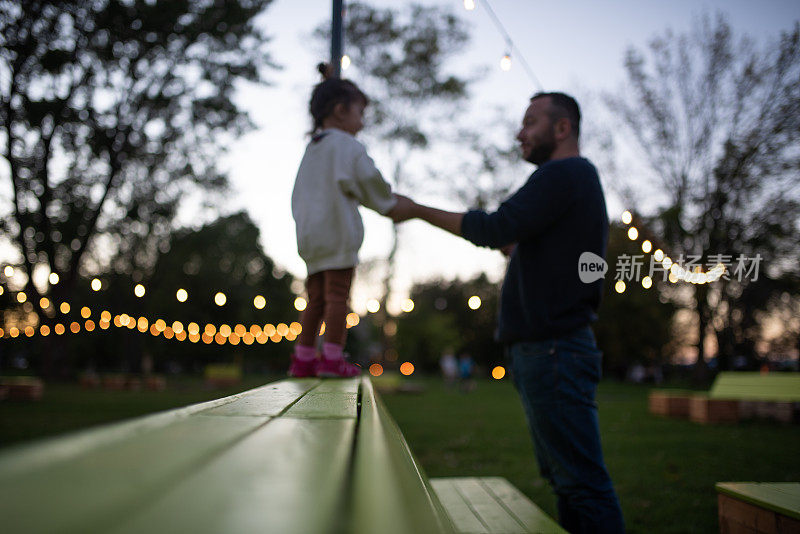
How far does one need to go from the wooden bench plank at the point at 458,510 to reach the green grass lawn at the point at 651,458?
1349 mm

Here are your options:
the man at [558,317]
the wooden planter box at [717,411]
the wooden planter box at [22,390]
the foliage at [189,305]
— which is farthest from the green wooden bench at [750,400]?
the foliage at [189,305]

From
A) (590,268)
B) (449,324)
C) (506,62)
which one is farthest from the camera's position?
(449,324)

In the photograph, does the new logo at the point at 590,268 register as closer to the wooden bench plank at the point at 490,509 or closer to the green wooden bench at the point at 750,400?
the wooden bench plank at the point at 490,509

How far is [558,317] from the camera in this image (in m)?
1.99

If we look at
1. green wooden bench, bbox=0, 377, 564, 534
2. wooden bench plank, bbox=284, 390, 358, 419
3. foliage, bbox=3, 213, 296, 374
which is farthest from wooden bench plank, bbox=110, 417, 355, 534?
foliage, bbox=3, 213, 296, 374

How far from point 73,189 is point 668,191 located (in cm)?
2014

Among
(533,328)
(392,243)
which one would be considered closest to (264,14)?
(392,243)

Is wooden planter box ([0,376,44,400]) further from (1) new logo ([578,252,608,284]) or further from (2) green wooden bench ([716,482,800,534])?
(2) green wooden bench ([716,482,800,534])

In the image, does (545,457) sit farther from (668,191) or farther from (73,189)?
(668,191)

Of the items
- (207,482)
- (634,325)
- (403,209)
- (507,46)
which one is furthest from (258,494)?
(634,325)

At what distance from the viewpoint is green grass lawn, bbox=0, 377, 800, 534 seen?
3.77 meters

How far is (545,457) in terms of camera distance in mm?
2039

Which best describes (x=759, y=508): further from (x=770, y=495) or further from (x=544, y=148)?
(x=544, y=148)

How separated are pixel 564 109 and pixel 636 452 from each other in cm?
501
